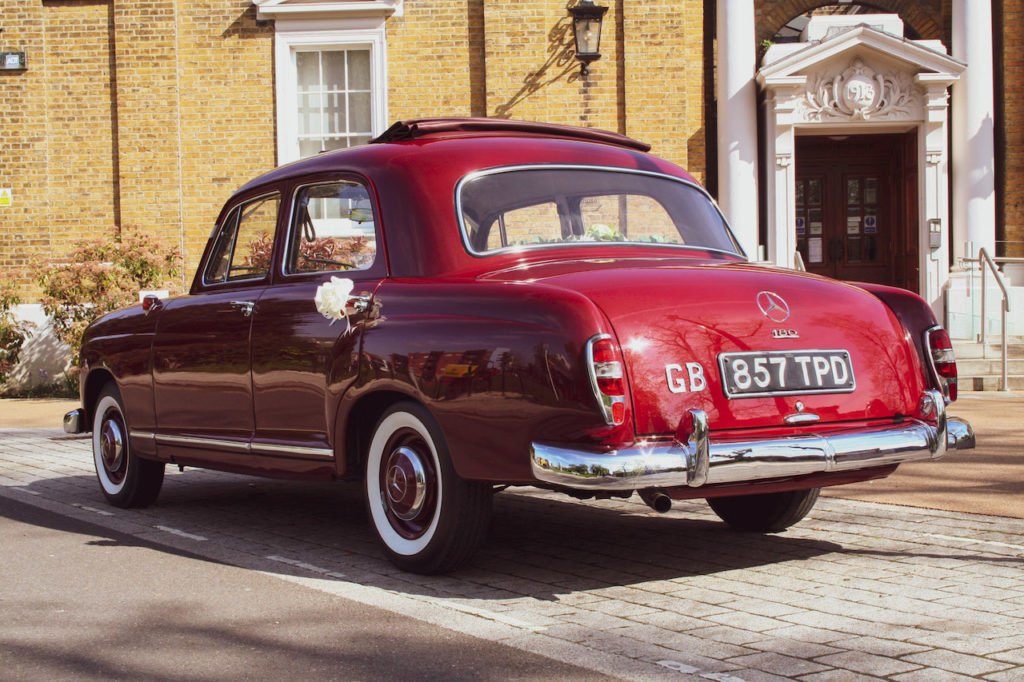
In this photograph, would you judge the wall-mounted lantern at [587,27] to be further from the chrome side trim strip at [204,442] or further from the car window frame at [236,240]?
the chrome side trim strip at [204,442]

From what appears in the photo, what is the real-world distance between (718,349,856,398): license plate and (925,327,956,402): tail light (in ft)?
1.99

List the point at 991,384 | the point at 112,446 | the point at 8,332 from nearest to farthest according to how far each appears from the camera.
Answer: the point at 112,446 < the point at 991,384 < the point at 8,332

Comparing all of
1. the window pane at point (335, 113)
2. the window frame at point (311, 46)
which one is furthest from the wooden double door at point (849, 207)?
the window pane at point (335, 113)

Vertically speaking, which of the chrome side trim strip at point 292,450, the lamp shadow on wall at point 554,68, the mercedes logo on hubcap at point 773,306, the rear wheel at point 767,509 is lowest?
the rear wheel at point 767,509

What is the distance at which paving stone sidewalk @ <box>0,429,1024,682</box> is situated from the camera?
3.79m

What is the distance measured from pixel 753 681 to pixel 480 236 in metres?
2.33

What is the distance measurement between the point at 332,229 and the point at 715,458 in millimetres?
2470

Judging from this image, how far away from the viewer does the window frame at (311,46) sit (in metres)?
16.0

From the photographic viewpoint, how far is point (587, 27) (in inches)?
606

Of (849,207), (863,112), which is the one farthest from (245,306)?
(849,207)

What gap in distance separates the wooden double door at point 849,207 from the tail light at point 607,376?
13.8 metres

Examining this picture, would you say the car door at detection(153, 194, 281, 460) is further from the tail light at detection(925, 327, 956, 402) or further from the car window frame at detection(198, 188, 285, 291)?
the tail light at detection(925, 327, 956, 402)

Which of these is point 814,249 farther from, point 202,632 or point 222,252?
point 202,632

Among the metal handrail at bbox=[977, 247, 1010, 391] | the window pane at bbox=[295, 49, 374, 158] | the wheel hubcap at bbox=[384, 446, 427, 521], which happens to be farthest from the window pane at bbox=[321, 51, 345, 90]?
the wheel hubcap at bbox=[384, 446, 427, 521]
